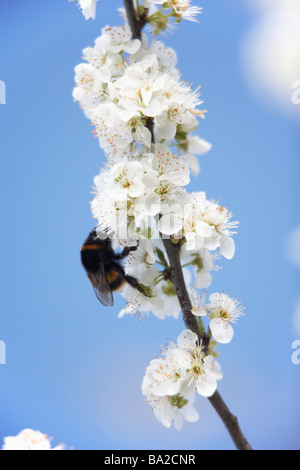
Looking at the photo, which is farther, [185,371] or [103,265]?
[103,265]

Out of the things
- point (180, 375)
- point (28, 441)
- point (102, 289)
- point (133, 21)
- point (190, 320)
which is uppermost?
point (133, 21)

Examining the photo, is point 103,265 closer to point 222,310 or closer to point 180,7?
point 222,310

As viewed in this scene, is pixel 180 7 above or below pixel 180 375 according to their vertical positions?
above

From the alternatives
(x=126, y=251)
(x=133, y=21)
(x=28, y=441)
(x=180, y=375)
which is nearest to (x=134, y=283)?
(x=126, y=251)

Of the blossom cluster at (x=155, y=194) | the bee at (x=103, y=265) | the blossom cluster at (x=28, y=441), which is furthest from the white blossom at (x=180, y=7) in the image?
the blossom cluster at (x=28, y=441)

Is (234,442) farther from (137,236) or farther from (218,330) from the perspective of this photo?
(137,236)

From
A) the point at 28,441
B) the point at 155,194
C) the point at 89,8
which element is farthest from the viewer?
the point at 89,8

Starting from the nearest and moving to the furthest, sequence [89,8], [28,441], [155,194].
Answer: [28,441] → [155,194] → [89,8]
